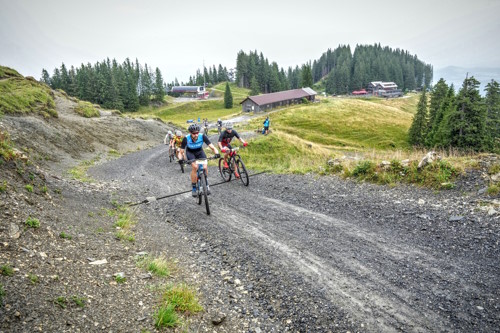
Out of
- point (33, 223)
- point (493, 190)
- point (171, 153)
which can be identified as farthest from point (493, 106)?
point (33, 223)

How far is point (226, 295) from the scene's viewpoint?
571 centimetres

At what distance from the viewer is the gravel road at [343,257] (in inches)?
192

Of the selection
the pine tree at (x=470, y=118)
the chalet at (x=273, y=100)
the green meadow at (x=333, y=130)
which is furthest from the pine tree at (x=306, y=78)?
the pine tree at (x=470, y=118)

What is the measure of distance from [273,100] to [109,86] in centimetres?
5951

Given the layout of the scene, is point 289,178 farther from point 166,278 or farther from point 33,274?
point 33,274

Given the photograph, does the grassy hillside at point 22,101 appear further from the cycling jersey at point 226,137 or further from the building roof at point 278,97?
the building roof at point 278,97

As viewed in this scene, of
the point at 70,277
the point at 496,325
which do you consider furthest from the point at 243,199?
the point at 496,325

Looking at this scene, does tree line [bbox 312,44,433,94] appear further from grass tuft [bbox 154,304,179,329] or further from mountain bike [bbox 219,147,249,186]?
grass tuft [bbox 154,304,179,329]

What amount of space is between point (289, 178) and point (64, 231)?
10.2 m

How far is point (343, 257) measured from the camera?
6.65 meters

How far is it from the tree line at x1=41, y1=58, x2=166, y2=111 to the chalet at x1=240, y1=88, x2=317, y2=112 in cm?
4605

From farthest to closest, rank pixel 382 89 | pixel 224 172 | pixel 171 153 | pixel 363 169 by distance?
pixel 382 89 < pixel 171 153 < pixel 224 172 < pixel 363 169

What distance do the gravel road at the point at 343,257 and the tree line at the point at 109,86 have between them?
10002cm

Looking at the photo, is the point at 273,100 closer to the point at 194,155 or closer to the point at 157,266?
the point at 194,155
